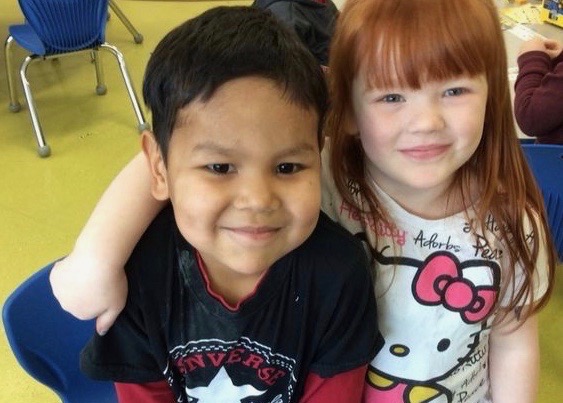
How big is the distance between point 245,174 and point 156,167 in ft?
0.43

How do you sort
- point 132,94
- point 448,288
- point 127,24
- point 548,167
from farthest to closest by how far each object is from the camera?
Result: point 127,24 → point 132,94 → point 548,167 → point 448,288

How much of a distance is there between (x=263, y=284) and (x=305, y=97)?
23 cm

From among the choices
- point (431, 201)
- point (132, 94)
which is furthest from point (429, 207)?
point (132, 94)

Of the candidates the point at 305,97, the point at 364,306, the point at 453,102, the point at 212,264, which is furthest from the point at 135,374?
the point at 453,102

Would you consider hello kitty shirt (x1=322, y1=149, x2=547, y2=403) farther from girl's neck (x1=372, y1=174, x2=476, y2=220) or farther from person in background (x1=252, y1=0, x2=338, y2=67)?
person in background (x1=252, y1=0, x2=338, y2=67)

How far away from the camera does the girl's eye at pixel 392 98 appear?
29.8 inches

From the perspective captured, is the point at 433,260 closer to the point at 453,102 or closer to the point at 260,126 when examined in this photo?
the point at 453,102

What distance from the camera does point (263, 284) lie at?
2.44 ft

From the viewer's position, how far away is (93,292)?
69 centimetres

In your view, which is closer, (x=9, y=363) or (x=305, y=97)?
(x=305, y=97)

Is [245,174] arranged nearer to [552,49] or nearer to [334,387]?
[334,387]

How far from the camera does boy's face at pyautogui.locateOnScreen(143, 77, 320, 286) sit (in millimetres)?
639

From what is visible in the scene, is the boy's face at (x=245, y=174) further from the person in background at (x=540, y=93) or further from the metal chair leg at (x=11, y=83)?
the metal chair leg at (x=11, y=83)

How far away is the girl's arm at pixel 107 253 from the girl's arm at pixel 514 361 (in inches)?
21.3
